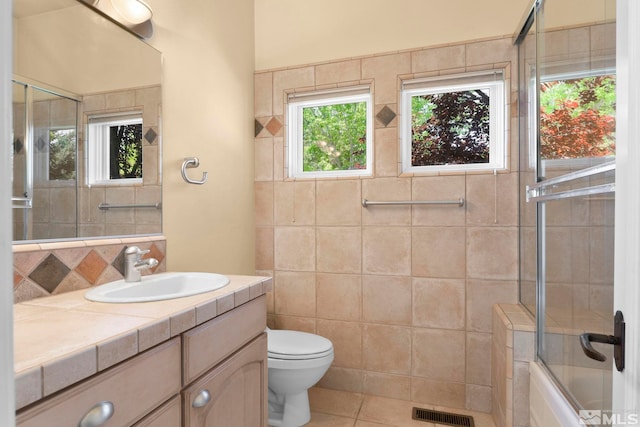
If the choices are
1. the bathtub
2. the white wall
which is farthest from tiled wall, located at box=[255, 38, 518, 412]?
the white wall

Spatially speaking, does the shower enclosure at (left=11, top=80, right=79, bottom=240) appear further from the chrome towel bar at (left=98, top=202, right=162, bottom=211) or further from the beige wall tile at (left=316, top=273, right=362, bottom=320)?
the beige wall tile at (left=316, top=273, right=362, bottom=320)

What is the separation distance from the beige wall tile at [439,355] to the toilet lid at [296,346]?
60cm

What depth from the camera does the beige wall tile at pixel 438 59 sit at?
78.1 inches

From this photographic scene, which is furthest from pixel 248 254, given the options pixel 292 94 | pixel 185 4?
pixel 185 4

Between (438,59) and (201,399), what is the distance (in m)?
2.08

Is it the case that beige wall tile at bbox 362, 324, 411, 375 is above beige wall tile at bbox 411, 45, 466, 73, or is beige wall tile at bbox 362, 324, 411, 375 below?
below

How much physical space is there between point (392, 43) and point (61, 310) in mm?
2120

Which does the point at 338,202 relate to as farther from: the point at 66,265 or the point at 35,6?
the point at 35,6

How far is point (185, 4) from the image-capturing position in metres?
1.75

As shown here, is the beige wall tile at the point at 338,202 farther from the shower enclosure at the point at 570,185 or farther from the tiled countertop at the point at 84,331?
the tiled countertop at the point at 84,331

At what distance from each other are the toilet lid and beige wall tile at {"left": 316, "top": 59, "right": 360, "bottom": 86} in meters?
1.61

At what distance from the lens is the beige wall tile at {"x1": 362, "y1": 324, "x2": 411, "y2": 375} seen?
207cm

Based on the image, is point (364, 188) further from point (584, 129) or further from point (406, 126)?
point (584, 129)

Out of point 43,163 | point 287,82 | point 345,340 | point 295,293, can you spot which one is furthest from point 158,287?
point 287,82
